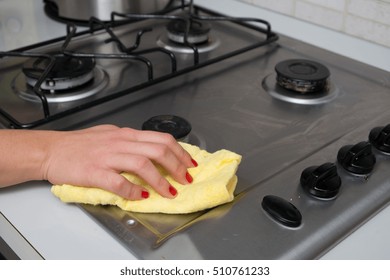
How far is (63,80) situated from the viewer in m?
0.84

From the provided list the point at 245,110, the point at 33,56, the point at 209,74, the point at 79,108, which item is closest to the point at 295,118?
the point at 245,110

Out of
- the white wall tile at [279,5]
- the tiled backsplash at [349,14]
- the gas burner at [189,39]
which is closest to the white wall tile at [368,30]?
the tiled backsplash at [349,14]

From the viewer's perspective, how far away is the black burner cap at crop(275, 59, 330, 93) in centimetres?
85

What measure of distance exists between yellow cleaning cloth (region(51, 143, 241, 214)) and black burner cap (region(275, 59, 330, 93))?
26 centimetres

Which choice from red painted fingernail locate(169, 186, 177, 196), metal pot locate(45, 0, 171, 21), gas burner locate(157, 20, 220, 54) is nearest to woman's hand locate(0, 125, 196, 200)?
red painted fingernail locate(169, 186, 177, 196)

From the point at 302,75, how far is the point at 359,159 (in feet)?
0.81

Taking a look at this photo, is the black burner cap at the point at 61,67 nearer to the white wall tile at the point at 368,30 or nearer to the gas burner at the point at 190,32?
the gas burner at the point at 190,32

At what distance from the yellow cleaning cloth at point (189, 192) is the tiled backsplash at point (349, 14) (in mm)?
540

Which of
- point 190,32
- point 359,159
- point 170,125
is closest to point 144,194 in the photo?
point 170,125

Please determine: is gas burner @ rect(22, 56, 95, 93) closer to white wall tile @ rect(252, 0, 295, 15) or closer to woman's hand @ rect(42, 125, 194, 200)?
woman's hand @ rect(42, 125, 194, 200)

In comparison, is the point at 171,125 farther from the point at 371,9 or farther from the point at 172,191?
the point at 371,9

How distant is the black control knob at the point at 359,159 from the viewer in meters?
0.65

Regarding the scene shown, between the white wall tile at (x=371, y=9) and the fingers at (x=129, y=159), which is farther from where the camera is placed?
the white wall tile at (x=371, y=9)
